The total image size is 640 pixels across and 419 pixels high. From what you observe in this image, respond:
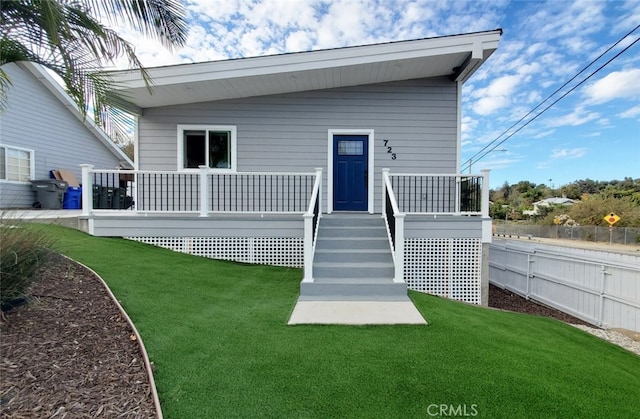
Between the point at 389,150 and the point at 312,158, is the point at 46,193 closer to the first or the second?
the point at 312,158

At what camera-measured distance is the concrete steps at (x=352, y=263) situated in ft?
15.9

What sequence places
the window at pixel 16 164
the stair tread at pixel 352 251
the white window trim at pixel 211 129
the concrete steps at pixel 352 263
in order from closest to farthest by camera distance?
the concrete steps at pixel 352 263
the stair tread at pixel 352 251
the white window trim at pixel 211 129
the window at pixel 16 164

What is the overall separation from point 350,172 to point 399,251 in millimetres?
3210

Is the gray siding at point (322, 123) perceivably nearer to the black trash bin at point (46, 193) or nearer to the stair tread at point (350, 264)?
the stair tread at point (350, 264)

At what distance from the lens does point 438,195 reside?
7.57 meters

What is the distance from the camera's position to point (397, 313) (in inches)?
163

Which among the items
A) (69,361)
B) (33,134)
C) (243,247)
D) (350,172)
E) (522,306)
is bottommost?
(522,306)

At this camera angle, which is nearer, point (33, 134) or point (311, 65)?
point (311, 65)

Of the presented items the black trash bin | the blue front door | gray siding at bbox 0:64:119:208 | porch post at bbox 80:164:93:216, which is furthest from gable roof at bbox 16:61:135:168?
the blue front door

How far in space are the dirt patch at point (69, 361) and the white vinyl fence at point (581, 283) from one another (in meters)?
7.13

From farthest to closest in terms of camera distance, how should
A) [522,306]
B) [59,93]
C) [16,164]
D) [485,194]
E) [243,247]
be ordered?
1. [59,93]
2. [16,164]
3. [522,306]
4. [243,247]
5. [485,194]

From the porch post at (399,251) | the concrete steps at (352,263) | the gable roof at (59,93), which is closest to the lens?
Result: the concrete steps at (352,263)

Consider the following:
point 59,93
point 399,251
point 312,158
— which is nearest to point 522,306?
point 399,251

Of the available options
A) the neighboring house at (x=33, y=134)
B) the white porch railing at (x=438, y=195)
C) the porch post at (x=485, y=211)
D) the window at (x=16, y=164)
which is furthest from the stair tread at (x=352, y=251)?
the window at (x=16, y=164)
